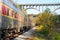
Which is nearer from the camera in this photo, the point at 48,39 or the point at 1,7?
the point at 1,7

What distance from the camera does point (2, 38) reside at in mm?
10406

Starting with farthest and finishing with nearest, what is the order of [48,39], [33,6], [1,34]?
[33,6]
[48,39]
[1,34]

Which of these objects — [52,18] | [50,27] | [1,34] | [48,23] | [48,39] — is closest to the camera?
[1,34]

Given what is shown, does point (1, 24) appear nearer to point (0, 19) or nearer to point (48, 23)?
point (0, 19)

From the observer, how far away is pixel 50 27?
1725 cm

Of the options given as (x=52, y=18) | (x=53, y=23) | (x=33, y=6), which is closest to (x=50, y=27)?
(x=53, y=23)

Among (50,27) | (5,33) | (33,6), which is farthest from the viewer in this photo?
(33,6)

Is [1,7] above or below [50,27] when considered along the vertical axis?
above

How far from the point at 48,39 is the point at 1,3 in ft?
15.1

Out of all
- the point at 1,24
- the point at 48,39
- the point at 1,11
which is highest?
the point at 1,11

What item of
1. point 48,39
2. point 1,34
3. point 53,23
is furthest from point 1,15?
point 53,23

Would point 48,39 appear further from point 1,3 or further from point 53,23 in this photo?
point 53,23

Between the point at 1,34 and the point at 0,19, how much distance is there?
1.16 metres

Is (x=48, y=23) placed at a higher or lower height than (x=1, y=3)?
lower
